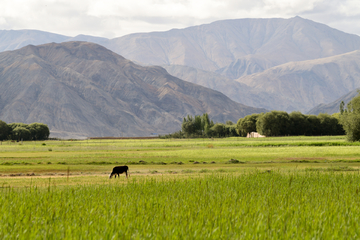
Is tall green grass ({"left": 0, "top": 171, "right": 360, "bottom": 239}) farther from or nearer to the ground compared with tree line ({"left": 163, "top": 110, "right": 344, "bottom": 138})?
nearer to the ground

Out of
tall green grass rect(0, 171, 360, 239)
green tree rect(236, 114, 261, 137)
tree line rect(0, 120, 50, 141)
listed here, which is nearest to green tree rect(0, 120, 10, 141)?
tree line rect(0, 120, 50, 141)

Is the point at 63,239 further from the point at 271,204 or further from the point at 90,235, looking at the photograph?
the point at 271,204

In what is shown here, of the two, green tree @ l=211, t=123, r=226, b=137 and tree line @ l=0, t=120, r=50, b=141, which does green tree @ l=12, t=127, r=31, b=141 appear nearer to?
tree line @ l=0, t=120, r=50, b=141

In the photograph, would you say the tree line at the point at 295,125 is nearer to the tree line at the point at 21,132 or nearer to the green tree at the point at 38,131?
the green tree at the point at 38,131

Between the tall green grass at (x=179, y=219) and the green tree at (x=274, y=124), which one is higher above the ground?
the green tree at (x=274, y=124)

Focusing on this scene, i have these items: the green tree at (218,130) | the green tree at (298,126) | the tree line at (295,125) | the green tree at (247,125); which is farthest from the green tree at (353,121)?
the green tree at (218,130)

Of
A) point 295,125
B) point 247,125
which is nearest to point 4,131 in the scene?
point 247,125

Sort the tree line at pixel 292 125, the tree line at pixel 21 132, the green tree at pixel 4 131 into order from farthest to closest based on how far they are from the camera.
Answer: the green tree at pixel 4 131 < the tree line at pixel 21 132 < the tree line at pixel 292 125

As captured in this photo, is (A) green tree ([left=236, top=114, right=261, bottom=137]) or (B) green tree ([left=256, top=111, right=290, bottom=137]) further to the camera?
(A) green tree ([left=236, top=114, right=261, bottom=137])

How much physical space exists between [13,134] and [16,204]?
165 m

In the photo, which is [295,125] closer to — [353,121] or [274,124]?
[274,124]

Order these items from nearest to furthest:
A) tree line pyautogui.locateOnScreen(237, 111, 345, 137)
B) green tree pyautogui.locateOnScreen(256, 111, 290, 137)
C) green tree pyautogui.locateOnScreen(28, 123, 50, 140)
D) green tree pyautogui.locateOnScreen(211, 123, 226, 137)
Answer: green tree pyautogui.locateOnScreen(256, 111, 290, 137)
tree line pyautogui.locateOnScreen(237, 111, 345, 137)
green tree pyautogui.locateOnScreen(28, 123, 50, 140)
green tree pyautogui.locateOnScreen(211, 123, 226, 137)

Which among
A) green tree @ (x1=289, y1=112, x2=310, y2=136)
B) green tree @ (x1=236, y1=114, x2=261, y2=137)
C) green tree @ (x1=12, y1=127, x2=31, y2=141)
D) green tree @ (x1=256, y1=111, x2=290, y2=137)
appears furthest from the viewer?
green tree @ (x1=236, y1=114, x2=261, y2=137)

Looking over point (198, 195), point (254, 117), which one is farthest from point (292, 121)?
point (198, 195)
